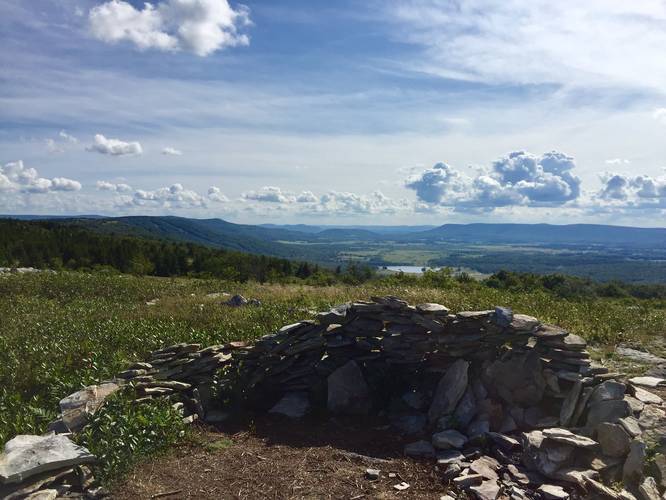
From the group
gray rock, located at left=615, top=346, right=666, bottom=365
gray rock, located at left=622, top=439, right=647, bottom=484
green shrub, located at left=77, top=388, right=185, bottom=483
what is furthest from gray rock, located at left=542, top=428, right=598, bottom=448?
green shrub, located at left=77, top=388, right=185, bottom=483

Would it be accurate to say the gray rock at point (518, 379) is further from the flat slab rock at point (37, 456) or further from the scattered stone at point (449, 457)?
the flat slab rock at point (37, 456)

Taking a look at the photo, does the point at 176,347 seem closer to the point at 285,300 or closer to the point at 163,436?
the point at 163,436

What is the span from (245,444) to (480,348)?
16.3 feet

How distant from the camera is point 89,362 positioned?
442 inches

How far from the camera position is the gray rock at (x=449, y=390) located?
30.3ft

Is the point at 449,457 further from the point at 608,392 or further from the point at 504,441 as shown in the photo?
the point at 608,392

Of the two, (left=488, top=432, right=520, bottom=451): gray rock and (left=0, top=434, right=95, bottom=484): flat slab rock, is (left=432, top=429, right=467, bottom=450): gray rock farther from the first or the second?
(left=0, top=434, right=95, bottom=484): flat slab rock

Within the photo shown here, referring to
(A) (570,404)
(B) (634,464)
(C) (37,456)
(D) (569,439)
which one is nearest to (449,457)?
(D) (569,439)

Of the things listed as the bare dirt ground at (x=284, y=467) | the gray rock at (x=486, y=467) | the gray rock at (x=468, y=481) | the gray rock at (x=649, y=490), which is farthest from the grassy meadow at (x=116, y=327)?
the gray rock at (x=649, y=490)

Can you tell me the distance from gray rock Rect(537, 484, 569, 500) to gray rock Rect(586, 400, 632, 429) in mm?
1746

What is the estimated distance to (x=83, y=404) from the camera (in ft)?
27.5

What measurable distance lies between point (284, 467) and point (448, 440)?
2845 mm

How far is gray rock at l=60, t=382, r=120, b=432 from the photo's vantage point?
793 centimetres

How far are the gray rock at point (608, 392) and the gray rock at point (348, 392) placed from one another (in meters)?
4.25
